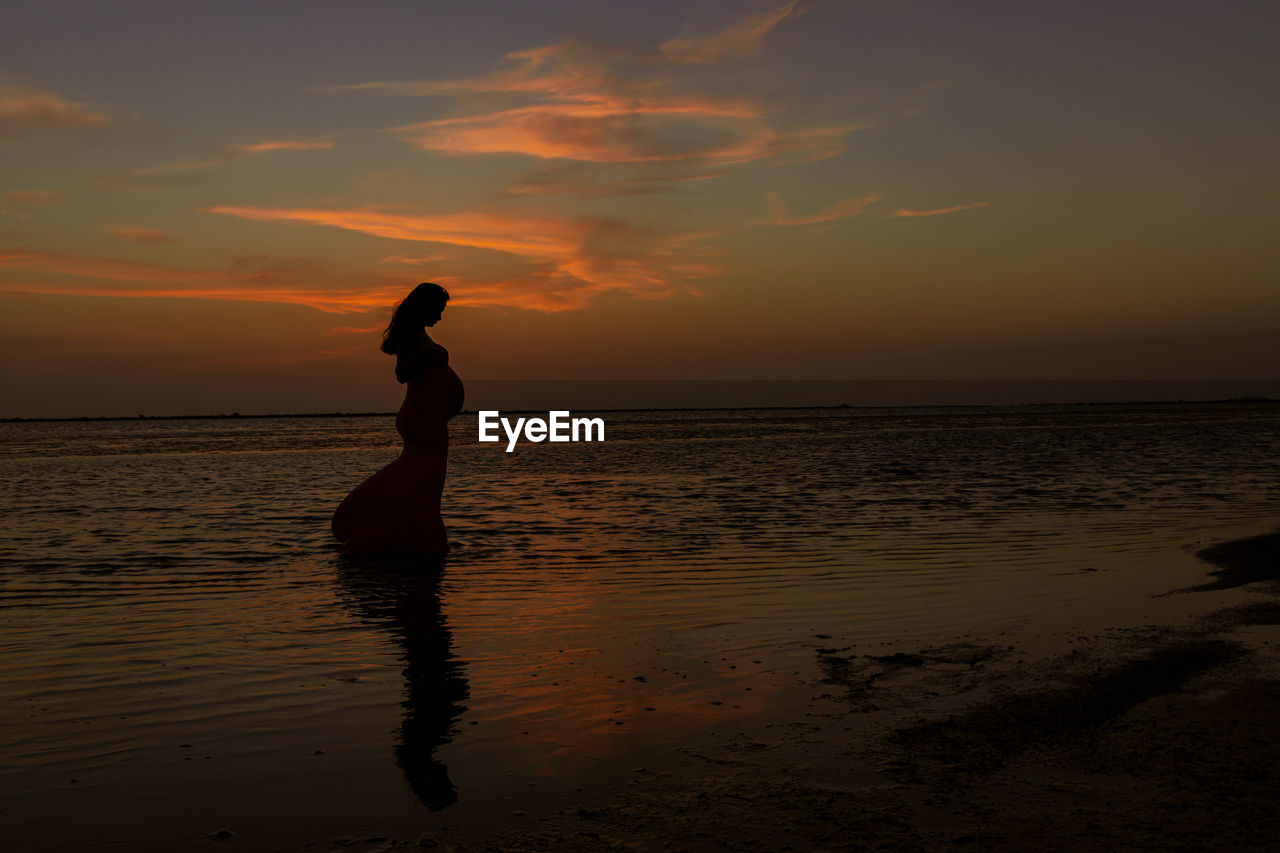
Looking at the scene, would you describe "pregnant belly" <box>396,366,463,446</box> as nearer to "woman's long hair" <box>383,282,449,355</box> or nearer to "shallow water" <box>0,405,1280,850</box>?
"woman's long hair" <box>383,282,449,355</box>

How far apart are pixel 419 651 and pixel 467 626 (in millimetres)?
970

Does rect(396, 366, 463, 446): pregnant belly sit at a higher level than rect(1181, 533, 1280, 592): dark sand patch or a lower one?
higher

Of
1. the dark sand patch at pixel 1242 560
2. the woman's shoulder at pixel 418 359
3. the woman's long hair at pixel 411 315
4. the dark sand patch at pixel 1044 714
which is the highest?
the woman's long hair at pixel 411 315

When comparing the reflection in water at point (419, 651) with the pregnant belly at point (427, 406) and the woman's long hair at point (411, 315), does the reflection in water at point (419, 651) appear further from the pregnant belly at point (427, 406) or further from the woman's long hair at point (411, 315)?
the woman's long hair at point (411, 315)

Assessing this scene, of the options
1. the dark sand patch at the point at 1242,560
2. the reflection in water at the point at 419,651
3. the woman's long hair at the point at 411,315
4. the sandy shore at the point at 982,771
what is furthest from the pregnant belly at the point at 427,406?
the dark sand patch at the point at 1242,560

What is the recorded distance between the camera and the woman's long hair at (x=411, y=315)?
43.0 ft

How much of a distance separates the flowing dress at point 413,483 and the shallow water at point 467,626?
0.64m

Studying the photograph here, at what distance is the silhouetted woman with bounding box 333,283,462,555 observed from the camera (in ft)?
42.5

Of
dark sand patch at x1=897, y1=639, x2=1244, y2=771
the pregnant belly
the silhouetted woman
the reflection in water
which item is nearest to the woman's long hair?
the silhouetted woman

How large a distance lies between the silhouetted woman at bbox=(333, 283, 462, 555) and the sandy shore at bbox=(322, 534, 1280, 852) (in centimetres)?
772

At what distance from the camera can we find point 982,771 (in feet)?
15.1

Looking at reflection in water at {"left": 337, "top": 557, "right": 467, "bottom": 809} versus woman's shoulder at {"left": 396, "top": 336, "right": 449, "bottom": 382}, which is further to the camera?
woman's shoulder at {"left": 396, "top": 336, "right": 449, "bottom": 382}

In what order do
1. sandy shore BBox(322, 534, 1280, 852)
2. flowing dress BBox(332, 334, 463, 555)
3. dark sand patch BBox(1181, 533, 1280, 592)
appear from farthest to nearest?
Answer: flowing dress BBox(332, 334, 463, 555), dark sand patch BBox(1181, 533, 1280, 592), sandy shore BBox(322, 534, 1280, 852)

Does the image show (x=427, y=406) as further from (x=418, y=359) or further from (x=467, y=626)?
(x=467, y=626)
